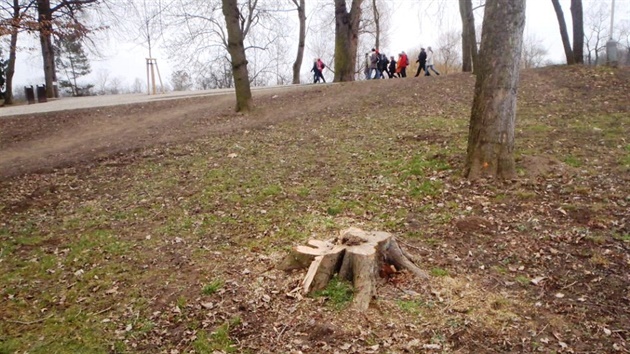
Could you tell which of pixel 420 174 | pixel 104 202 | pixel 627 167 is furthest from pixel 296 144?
pixel 627 167

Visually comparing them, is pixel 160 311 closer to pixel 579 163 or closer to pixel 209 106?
pixel 579 163

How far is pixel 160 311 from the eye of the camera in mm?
4082

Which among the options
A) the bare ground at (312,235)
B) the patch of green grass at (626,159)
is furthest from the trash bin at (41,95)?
the patch of green grass at (626,159)

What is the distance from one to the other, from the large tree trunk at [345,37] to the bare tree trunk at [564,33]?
22.1 feet

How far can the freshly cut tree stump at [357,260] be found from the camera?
4.05m

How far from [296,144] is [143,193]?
3.47m

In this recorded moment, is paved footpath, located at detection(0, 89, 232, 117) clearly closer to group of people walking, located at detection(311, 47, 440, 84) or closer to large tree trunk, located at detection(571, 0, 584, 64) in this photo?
group of people walking, located at detection(311, 47, 440, 84)

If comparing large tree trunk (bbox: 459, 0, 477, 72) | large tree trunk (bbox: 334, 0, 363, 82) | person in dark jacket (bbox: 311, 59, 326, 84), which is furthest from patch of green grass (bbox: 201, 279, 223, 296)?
person in dark jacket (bbox: 311, 59, 326, 84)

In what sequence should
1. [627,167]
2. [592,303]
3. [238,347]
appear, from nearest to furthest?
[238,347]
[592,303]
[627,167]

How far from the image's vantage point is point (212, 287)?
434cm

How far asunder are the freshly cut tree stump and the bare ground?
0.15 meters

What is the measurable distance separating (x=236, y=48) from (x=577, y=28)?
10.7 m

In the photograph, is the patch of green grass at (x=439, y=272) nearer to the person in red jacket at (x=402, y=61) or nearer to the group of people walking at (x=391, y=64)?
the group of people walking at (x=391, y=64)

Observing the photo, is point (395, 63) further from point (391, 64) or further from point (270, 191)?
point (270, 191)
